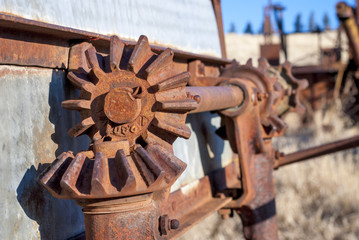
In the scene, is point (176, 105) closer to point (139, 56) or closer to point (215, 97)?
point (139, 56)

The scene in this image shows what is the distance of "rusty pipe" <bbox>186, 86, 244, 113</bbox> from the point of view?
169cm

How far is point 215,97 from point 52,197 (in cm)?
74

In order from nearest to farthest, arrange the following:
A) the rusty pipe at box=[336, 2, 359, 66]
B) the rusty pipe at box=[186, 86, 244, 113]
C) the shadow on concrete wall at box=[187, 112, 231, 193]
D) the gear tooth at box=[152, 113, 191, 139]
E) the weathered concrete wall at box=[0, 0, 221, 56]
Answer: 1. the gear tooth at box=[152, 113, 191, 139]
2. the weathered concrete wall at box=[0, 0, 221, 56]
3. the rusty pipe at box=[186, 86, 244, 113]
4. the shadow on concrete wall at box=[187, 112, 231, 193]
5. the rusty pipe at box=[336, 2, 359, 66]

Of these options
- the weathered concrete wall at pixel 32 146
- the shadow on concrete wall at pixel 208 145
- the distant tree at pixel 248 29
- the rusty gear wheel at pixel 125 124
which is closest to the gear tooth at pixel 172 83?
the rusty gear wheel at pixel 125 124

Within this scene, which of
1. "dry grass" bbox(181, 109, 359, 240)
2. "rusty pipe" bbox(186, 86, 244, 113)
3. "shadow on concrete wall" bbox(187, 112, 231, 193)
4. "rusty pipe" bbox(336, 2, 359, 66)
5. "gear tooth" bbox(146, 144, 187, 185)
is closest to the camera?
"gear tooth" bbox(146, 144, 187, 185)

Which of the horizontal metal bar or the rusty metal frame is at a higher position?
the horizontal metal bar

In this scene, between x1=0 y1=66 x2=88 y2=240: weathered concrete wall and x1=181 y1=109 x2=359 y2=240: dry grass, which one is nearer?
x1=0 y1=66 x2=88 y2=240: weathered concrete wall

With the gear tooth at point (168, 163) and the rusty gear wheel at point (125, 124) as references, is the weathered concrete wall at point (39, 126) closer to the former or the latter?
the rusty gear wheel at point (125, 124)

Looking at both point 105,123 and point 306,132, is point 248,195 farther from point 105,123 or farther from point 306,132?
point 306,132

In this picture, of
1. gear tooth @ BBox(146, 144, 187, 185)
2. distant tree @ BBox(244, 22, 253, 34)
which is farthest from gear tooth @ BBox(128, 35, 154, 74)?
distant tree @ BBox(244, 22, 253, 34)

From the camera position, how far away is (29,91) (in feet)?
4.53

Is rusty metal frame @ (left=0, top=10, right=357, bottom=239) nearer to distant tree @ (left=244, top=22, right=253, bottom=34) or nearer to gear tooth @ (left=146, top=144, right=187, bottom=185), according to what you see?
gear tooth @ (left=146, top=144, right=187, bottom=185)

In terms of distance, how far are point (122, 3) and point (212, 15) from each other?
1347 mm

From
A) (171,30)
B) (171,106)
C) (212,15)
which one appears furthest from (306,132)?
(171,106)
